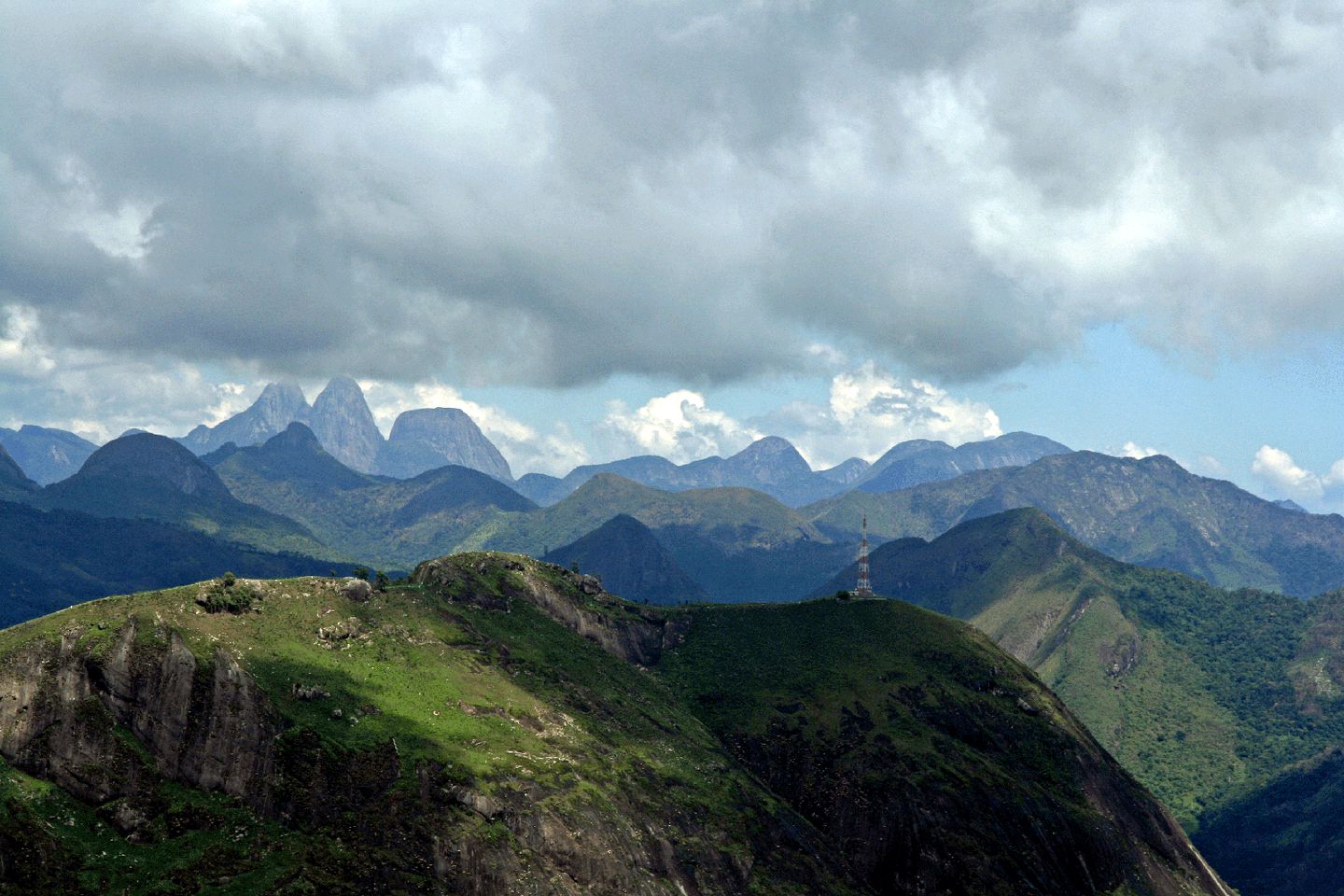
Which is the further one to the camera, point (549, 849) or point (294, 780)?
point (549, 849)

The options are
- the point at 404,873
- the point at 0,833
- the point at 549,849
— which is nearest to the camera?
the point at 0,833

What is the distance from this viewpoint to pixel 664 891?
646ft

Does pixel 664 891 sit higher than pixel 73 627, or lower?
lower

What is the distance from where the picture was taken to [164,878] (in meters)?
146

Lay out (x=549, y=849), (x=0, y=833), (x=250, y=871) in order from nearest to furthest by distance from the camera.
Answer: (x=0, y=833) < (x=250, y=871) < (x=549, y=849)

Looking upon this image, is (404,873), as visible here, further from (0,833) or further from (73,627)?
(73,627)

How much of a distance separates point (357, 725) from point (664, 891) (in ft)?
223

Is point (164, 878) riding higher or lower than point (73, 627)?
lower

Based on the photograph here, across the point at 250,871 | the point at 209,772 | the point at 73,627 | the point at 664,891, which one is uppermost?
the point at 73,627

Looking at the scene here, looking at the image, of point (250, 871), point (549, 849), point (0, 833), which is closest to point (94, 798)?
point (0, 833)

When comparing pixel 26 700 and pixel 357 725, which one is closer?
pixel 26 700

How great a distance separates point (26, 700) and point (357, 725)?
55.9m

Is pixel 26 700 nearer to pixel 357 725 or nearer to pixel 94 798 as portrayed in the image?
pixel 94 798

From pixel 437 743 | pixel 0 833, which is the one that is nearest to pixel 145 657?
pixel 0 833
